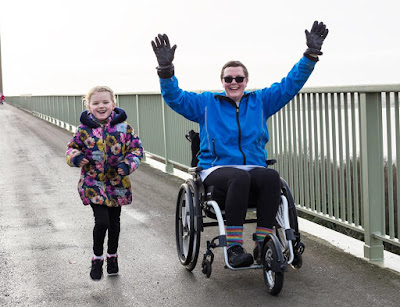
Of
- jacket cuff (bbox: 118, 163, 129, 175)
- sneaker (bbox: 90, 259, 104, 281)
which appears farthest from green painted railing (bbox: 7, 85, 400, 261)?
sneaker (bbox: 90, 259, 104, 281)

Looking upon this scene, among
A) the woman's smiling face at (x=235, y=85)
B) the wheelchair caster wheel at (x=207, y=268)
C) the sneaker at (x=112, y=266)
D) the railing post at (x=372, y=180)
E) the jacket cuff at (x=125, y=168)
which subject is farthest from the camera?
the railing post at (x=372, y=180)

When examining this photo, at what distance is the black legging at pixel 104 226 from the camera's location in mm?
5523

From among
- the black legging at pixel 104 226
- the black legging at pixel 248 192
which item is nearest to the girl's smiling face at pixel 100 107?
the black legging at pixel 104 226

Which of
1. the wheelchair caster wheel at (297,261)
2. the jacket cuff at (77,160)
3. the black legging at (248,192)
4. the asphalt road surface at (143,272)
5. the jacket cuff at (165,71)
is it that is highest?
the jacket cuff at (165,71)

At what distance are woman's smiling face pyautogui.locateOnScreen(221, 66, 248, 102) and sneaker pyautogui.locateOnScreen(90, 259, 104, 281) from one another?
5.15 ft

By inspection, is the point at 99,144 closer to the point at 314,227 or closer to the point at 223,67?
the point at 223,67

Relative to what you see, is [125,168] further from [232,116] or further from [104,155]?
[232,116]

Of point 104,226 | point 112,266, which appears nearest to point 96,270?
point 112,266

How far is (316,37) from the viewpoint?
217 inches

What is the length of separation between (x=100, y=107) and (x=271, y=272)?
1.70m

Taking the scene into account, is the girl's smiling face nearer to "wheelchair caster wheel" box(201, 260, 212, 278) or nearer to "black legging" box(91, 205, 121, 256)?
"black legging" box(91, 205, 121, 256)

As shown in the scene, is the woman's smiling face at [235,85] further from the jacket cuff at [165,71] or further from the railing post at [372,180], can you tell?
the railing post at [372,180]

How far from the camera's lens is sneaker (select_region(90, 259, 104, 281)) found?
5.53m

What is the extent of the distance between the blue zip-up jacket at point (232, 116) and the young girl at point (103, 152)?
42 cm
